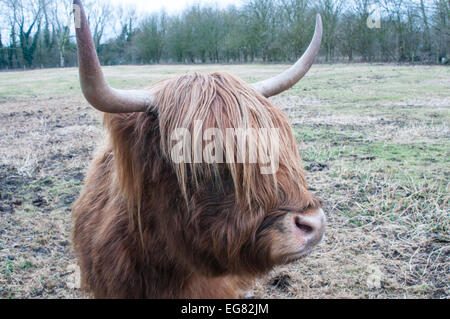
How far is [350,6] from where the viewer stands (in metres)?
28.9

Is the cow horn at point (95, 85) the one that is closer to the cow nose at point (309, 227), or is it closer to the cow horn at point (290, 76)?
the cow horn at point (290, 76)

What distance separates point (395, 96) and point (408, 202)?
8031 millimetres

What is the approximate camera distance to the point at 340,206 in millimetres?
3766

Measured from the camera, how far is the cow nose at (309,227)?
1562 millimetres

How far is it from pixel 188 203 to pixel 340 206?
95.7 inches

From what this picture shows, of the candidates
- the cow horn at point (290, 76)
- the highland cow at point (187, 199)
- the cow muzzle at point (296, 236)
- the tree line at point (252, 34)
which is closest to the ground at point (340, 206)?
the highland cow at point (187, 199)

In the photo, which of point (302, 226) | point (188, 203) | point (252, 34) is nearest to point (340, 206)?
point (302, 226)

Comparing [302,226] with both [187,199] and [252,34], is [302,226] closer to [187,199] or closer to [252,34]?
[187,199]

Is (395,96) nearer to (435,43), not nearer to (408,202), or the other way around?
(408,202)

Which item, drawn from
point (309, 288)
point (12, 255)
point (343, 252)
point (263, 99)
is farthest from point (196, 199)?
point (12, 255)

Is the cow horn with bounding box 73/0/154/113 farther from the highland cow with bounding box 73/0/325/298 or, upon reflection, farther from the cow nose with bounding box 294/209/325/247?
the cow nose with bounding box 294/209/325/247

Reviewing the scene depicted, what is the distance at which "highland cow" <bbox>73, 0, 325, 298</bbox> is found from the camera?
161 cm

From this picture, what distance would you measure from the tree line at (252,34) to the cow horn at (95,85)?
17.4m

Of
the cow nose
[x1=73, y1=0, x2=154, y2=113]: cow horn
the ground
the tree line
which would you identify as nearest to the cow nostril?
the cow nose
